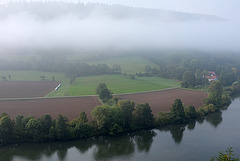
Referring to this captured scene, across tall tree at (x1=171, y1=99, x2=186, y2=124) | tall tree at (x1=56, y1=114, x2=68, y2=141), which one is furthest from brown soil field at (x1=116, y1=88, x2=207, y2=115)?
tall tree at (x1=56, y1=114, x2=68, y2=141)

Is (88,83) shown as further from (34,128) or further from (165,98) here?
(34,128)

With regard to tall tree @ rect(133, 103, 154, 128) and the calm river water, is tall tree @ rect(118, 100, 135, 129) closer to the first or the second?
tall tree @ rect(133, 103, 154, 128)

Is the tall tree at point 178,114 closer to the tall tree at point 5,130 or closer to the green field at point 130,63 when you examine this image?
the tall tree at point 5,130

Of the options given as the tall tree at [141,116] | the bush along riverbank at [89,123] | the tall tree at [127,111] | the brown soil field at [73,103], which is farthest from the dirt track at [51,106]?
the tall tree at [141,116]

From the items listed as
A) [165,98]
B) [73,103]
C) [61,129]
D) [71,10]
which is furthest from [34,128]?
[71,10]

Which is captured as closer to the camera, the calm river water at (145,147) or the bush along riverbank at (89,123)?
the calm river water at (145,147)

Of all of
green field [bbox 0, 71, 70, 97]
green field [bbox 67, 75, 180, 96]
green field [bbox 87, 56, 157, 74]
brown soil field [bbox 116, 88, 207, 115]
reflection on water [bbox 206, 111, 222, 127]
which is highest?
green field [bbox 87, 56, 157, 74]

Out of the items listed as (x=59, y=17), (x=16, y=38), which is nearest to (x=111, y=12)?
(x=59, y=17)
